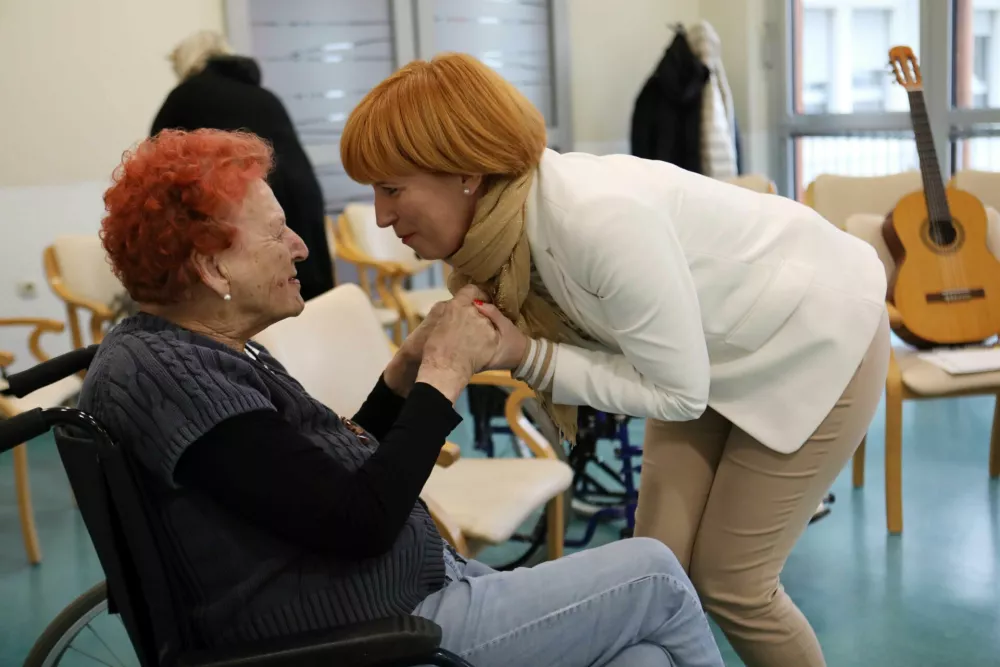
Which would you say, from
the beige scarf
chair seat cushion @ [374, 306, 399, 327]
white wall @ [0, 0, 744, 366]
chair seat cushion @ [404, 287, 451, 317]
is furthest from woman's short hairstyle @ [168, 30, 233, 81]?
Answer: white wall @ [0, 0, 744, 366]

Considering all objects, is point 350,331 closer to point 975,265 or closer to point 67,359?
point 67,359

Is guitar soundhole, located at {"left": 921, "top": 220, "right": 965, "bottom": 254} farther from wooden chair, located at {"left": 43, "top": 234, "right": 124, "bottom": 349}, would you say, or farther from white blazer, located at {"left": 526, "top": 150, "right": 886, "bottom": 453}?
wooden chair, located at {"left": 43, "top": 234, "right": 124, "bottom": 349}

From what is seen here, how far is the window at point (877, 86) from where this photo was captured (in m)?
5.29

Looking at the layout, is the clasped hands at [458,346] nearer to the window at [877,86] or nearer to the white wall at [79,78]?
the white wall at [79,78]

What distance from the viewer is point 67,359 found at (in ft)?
4.63

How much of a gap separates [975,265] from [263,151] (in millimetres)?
2438

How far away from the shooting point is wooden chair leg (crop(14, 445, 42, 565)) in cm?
299

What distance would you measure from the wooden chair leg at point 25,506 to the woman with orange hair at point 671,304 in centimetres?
193

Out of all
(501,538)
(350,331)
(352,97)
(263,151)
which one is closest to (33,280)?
(352,97)

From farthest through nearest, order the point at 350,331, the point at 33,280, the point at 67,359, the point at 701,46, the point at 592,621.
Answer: the point at 701,46, the point at 33,280, the point at 350,331, the point at 67,359, the point at 592,621

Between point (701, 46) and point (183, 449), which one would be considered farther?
point (701, 46)

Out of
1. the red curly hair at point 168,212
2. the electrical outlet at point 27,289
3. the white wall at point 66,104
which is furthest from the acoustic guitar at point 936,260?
the electrical outlet at point 27,289

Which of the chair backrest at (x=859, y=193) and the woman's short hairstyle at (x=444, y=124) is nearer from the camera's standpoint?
the woman's short hairstyle at (x=444, y=124)

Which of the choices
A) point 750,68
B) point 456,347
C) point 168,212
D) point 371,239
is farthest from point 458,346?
point 750,68
